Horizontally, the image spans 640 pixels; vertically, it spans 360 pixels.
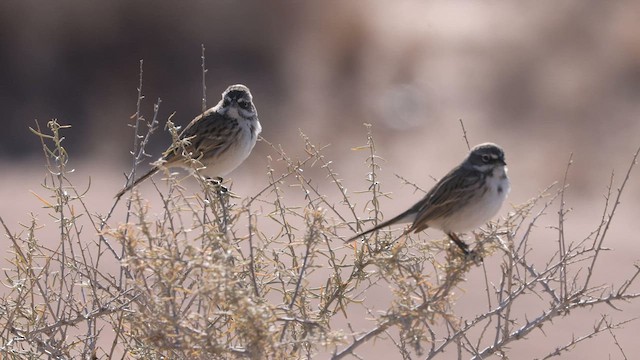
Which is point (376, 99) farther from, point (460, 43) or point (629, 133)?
point (629, 133)

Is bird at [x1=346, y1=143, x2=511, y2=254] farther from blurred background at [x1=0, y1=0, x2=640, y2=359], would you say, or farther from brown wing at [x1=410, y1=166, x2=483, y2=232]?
blurred background at [x1=0, y1=0, x2=640, y2=359]

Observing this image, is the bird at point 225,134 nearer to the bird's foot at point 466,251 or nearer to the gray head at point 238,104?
the gray head at point 238,104

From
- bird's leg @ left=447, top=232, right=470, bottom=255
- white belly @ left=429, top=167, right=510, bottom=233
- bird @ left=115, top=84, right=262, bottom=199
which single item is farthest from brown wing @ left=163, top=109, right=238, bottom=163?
bird's leg @ left=447, top=232, right=470, bottom=255

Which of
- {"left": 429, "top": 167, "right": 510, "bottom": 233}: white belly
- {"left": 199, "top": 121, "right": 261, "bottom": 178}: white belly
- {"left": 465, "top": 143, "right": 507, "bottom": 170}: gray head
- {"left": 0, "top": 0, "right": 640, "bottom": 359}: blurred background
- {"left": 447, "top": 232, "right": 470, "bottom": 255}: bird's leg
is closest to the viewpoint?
{"left": 447, "top": 232, "right": 470, "bottom": 255}: bird's leg

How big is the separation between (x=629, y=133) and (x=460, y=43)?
5.31m

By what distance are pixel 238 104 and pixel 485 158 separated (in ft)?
8.63

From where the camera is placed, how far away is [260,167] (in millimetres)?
26438

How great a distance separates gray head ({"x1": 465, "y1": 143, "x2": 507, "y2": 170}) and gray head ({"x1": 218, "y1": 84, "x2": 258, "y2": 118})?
2477 mm

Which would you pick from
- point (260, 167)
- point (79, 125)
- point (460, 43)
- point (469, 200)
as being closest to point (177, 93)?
point (79, 125)

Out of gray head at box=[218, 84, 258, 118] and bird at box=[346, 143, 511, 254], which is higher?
gray head at box=[218, 84, 258, 118]

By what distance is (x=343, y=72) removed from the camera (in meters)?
31.3

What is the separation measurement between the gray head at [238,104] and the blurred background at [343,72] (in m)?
17.5

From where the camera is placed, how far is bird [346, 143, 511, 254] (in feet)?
24.4

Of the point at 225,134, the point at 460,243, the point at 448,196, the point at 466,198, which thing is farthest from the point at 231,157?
the point at 460,243
